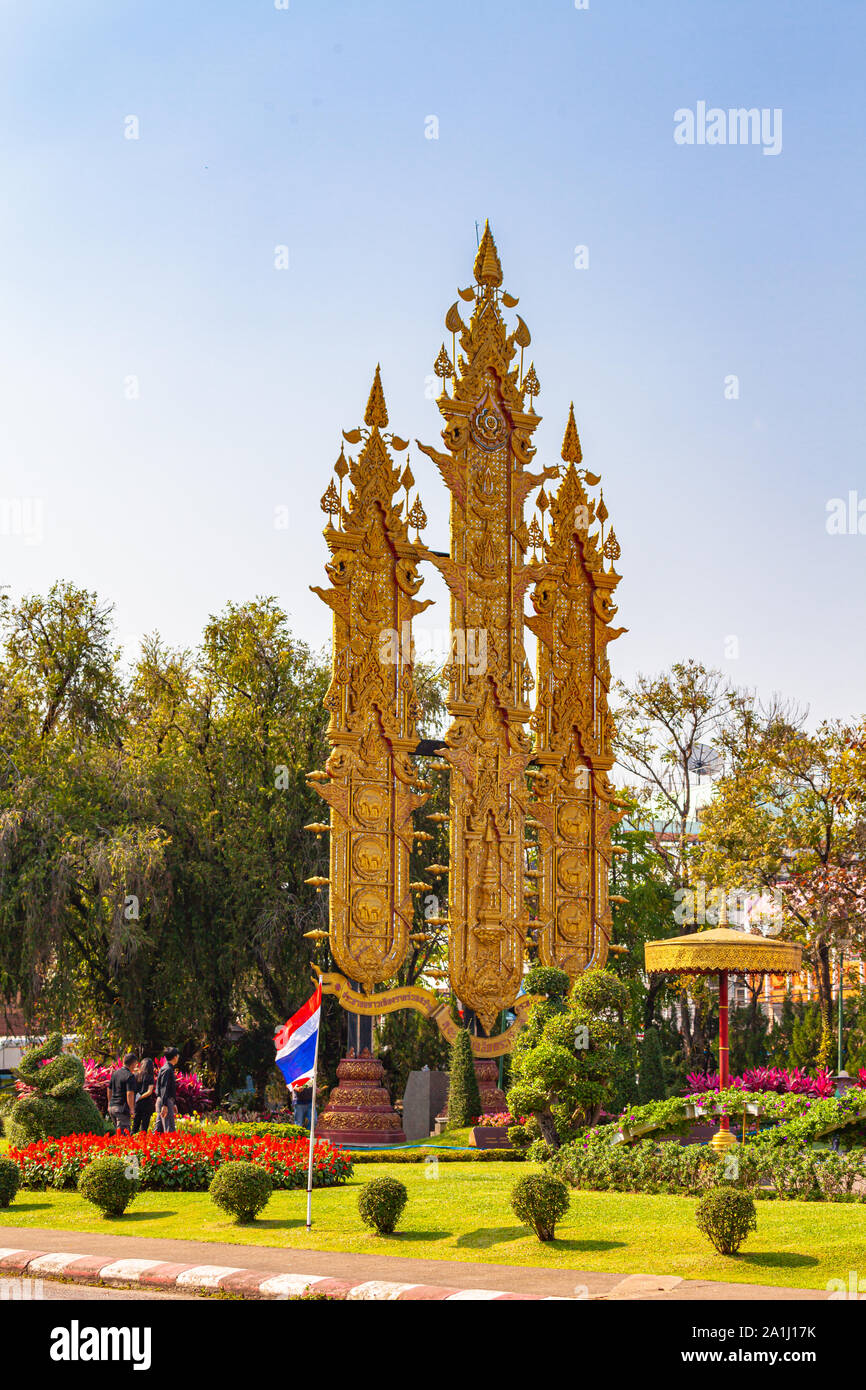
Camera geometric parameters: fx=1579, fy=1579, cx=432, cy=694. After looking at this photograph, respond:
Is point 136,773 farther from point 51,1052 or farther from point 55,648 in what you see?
point 51,1052

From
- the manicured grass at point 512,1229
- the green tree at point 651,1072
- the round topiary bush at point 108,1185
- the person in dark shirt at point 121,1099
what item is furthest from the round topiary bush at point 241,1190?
the green tree at point 651,1072

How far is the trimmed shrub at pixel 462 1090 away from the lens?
95.1ft

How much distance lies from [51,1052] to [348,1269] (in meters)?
11.8

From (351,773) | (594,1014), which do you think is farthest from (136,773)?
(594,1014)

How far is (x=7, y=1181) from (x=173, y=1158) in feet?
9.70

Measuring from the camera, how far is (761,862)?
3712cm

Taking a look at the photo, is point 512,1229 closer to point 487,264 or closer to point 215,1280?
point 215,1280

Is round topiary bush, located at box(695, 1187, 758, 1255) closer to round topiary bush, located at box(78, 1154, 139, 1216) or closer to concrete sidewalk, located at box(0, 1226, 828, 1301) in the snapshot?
concrete sidewalk, located at box(0, 1226, 828, 1301)

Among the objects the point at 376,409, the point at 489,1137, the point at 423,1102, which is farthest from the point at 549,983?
the point at 376,409

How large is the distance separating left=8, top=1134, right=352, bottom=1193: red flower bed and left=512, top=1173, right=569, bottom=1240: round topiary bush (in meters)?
5.83

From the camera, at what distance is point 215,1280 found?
13695 millimetres

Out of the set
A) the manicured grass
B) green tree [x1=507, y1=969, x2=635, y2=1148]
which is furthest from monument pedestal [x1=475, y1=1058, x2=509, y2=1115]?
the manicured grass

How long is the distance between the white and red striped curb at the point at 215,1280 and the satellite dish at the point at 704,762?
1277 inches

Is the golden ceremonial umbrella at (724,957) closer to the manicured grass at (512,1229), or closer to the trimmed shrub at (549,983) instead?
the trimmed shrub at (549,983)
